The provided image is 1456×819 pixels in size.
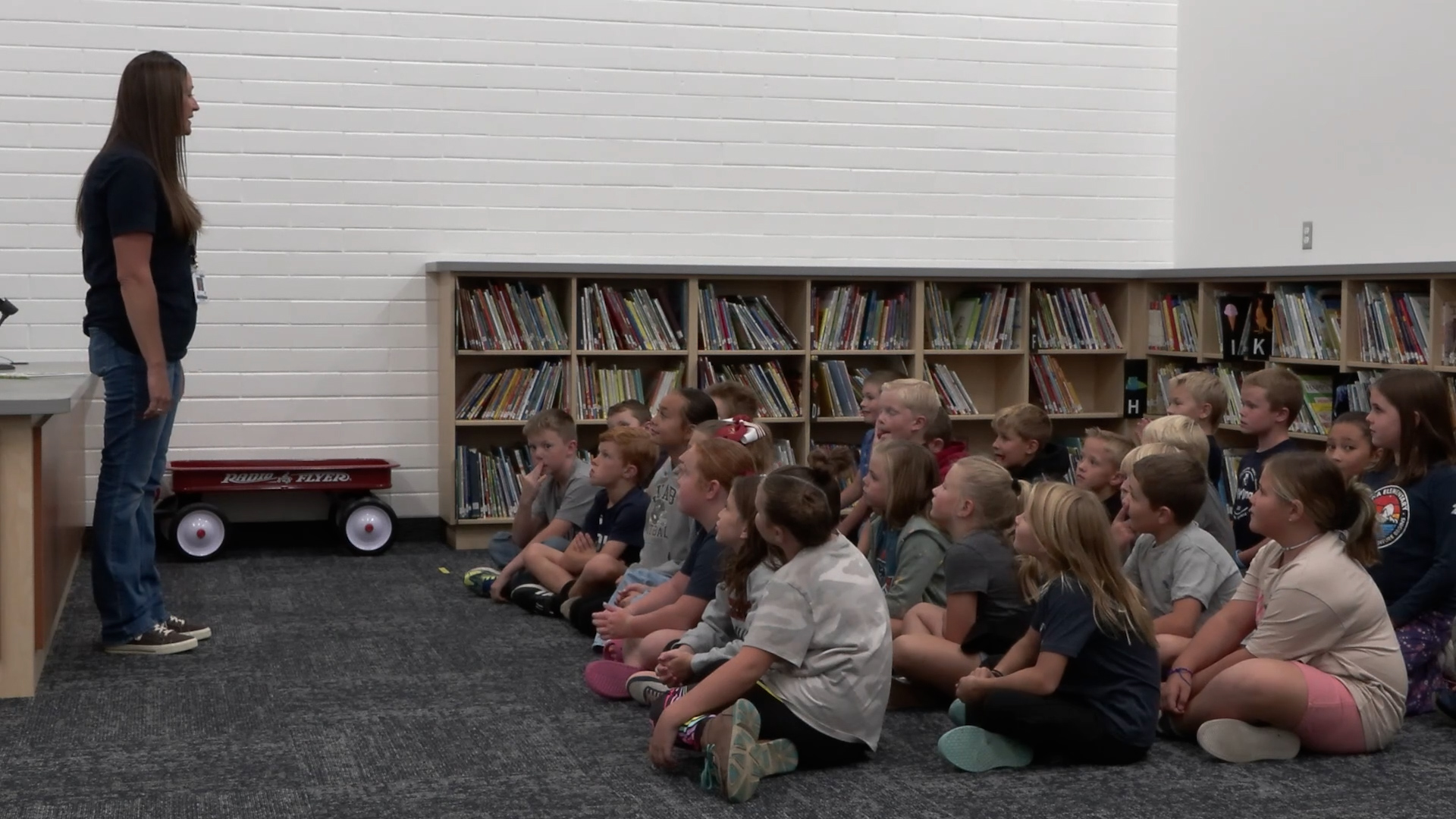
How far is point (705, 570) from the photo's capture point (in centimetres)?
407

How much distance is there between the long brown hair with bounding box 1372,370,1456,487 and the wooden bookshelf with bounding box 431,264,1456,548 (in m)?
2.07

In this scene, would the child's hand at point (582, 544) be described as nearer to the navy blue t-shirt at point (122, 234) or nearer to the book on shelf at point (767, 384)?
the navy blue t-shirt at point (122, 234)

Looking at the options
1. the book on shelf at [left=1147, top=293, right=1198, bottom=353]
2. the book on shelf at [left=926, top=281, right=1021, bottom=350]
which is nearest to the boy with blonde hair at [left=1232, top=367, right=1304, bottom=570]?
the book on shelf at [left=1147, top=293, right=1198, bottom=353]

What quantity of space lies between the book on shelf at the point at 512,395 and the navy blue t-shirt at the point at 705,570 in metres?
2.73

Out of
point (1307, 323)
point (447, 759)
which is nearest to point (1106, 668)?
point (447, 759)

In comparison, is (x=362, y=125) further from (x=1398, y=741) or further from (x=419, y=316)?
(x=1398, y=741)

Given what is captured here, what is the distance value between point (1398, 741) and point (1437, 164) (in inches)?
123

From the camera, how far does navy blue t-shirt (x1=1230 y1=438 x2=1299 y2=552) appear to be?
4836mm

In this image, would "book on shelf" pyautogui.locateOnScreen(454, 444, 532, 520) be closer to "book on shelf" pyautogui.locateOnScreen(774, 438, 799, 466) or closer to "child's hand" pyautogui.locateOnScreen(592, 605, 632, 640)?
"book on shelf" pyautogui.locateOnScreen(774, 438, 799, 466)

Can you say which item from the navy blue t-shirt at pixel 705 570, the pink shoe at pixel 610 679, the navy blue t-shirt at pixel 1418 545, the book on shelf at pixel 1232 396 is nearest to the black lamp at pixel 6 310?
the pink shoe at pixel 610 679

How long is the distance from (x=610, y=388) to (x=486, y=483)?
689 millimetres

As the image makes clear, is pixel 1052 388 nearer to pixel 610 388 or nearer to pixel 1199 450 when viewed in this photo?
pixel 610 388

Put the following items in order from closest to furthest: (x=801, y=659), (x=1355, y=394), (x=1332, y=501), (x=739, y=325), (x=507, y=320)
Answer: (x=801, y=659)
(x=1332, y=501)
(x=1355, y=394)
(x=507, y=320)
(x=739, y=325)

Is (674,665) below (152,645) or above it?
above
